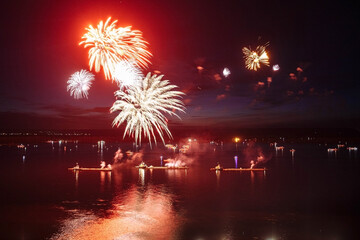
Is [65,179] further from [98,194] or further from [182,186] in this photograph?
[182,186]

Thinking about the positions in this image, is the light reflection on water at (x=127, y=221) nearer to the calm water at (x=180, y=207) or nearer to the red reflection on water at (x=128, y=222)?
the red reflection on water at (x=128, y=222)

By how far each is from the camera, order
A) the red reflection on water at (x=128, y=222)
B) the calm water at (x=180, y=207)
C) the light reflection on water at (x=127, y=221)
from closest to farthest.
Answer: the red reflection on water at (x=128, y=222)
the light reflection on water at (x=127, y=221)
the calm water at (x=180, y=207)

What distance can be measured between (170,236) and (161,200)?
22.2 metres

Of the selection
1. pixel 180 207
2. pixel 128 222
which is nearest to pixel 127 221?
pixel 128 222

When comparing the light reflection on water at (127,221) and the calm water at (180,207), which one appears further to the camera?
the calm water at (180,207)

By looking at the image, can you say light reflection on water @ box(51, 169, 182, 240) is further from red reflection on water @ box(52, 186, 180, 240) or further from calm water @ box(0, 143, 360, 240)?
calm water @ box(0, 143, 360, 240)

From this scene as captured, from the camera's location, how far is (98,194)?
6353 cm

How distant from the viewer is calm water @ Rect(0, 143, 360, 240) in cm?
3747

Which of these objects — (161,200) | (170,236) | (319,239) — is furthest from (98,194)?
(319,239)

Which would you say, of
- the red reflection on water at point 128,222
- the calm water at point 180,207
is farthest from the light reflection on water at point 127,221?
the calm water at point 180,207

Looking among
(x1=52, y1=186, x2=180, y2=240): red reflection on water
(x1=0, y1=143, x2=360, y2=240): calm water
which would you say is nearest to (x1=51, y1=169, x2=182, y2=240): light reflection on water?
(x1=52, y1=186, x2=180, y2=240): red reflection on water

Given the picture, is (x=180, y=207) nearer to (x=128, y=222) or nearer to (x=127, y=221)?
(x=127, y=221)

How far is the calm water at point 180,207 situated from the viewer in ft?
123

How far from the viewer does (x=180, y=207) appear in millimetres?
51562
